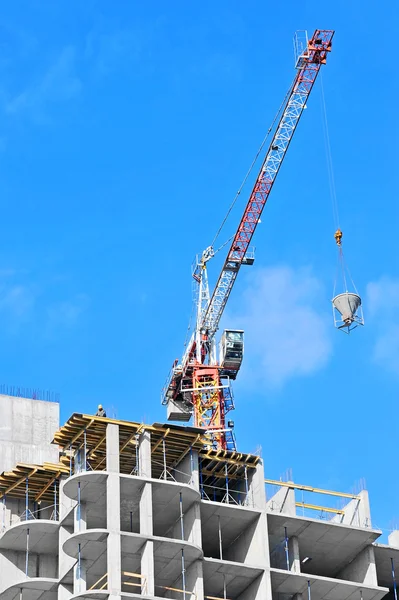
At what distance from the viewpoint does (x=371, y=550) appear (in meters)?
98.4

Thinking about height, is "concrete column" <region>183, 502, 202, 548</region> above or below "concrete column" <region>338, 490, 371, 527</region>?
below

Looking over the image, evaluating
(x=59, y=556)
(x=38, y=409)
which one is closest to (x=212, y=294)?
(x=38, y=409)

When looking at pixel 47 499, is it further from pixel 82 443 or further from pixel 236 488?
pixel 236 488

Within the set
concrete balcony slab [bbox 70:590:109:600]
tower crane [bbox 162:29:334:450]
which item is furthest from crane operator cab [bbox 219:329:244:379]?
concrete balcony slab [bbox 70:590:109:600]

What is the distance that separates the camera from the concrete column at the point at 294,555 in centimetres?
9525

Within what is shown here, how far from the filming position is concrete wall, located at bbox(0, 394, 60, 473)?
9950 centimetres

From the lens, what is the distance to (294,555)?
3775 inches

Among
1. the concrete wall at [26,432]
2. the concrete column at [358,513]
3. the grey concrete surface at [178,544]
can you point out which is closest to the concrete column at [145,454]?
the grey concrete surface at [178,544]

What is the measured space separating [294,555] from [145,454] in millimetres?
11449

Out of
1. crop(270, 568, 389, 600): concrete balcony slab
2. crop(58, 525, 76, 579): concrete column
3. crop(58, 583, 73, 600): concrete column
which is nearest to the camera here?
crop(58, 583, 73, 600): concrete column

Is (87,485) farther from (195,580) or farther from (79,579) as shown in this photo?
(195,580)

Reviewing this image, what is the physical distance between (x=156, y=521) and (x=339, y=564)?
44.0 ft

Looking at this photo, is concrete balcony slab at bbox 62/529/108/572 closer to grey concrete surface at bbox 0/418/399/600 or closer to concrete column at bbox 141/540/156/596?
grey concrete surface at bbox 0/418/399/600

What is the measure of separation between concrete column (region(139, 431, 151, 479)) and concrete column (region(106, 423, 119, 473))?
1811 mm
